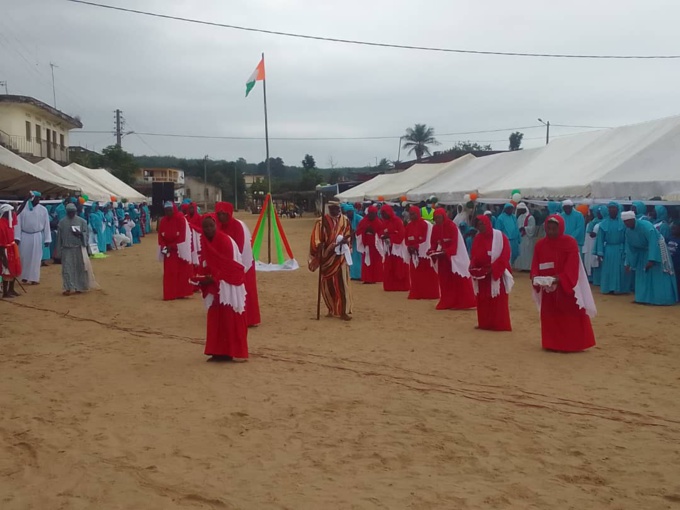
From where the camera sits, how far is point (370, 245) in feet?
47.6

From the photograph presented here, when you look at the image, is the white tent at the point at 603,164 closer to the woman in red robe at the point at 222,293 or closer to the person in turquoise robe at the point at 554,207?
the person in turquoise robe at the point at 554,207

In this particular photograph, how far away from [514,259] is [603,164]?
3343mm

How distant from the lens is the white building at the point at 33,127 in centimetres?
3516

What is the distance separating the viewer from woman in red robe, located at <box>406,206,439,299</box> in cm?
1234

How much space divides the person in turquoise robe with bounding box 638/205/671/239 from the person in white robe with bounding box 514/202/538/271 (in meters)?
3.59

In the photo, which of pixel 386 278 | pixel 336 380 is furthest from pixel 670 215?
pixel 336 380

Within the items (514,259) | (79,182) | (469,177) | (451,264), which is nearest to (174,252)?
(451,264)

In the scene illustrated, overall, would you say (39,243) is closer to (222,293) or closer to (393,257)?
(393,257)

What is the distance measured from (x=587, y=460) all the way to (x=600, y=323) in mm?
5668

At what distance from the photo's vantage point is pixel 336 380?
6816 millimetres

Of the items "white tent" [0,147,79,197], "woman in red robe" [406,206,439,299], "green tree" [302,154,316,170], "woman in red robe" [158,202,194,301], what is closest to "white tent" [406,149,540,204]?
"woman in red robe" [406,206,439,299]

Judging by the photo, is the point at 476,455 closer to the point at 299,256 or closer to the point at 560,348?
the point at 560,348

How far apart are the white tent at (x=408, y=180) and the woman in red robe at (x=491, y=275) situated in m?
16.6

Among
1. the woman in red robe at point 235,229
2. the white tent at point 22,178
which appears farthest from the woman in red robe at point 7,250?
the woman in red robe at point 235,229
